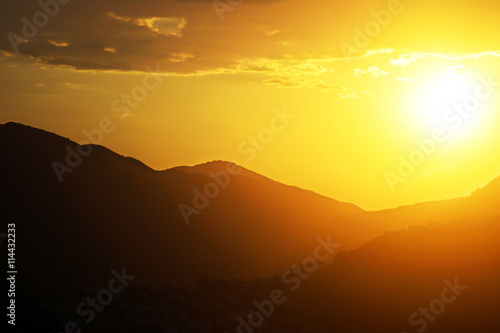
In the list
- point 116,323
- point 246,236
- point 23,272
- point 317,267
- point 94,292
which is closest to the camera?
point 116,323

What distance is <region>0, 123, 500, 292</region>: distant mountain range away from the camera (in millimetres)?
86375

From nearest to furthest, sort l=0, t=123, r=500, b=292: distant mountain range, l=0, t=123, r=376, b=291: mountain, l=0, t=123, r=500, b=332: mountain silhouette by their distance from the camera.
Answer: l=0, t=123, r=500, b=332: mountain silhouette → l=0, t=123, r=376, b=291: mountain → l=0, t=123, r=500, b=292: distant mountain range

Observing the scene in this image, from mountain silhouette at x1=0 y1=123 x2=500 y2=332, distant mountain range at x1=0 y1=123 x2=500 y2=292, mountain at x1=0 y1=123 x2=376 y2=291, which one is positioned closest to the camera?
mountain silhouette at x1=0 y1=123 x2=500 y2=332

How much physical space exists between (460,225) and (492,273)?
331 inches

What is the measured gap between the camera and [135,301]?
63.8 meters

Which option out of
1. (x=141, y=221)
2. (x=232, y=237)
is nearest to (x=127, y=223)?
(x=141, y=221)

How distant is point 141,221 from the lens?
98500 mm

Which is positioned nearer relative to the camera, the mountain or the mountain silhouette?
the mountain silhouette

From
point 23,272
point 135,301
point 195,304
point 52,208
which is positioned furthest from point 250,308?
point 52,208

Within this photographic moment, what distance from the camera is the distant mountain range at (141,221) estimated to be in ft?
283

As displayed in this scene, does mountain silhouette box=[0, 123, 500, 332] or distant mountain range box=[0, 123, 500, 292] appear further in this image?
distant mountain range box=[0, 123, 500, 292]

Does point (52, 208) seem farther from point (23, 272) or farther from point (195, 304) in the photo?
point (195, 304)

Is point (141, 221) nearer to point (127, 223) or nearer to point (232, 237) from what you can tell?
point (127, 223)

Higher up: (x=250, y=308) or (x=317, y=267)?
(x=317, y=267)
